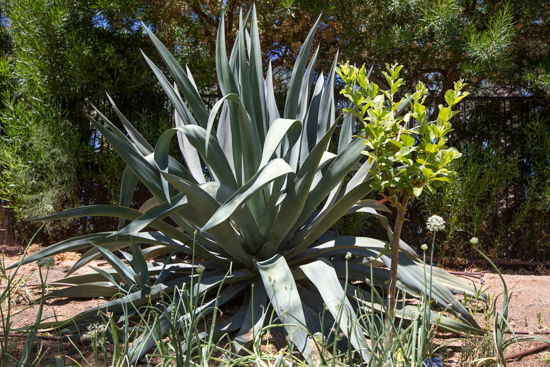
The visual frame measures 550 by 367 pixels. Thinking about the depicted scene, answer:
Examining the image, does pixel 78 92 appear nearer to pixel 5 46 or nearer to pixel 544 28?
pixel 5 46

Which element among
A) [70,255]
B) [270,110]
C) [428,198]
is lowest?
[70,255]

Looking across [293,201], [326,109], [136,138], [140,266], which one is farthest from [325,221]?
[136,138]

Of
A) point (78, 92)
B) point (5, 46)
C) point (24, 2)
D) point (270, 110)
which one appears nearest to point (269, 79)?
point (270, 110)

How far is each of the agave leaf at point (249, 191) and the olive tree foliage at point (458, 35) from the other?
113 inches

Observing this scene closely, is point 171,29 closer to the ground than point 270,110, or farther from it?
farther from it

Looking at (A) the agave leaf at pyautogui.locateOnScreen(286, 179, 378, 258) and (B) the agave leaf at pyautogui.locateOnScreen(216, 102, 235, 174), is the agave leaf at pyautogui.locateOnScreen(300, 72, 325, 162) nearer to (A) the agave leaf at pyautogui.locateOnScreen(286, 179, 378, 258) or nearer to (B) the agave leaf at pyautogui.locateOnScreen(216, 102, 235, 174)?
(B) the agave leaf at pyautogui.locateOnScreen(216, 102, 235, 174)

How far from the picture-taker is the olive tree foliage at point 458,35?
139 inches

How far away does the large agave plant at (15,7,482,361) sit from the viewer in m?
1.69

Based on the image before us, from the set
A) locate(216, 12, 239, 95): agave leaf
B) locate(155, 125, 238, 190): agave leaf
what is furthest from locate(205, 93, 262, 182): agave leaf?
locate(216, 12, 239, 95): agave leaf

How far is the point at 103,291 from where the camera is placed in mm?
2201

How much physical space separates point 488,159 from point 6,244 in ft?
16.3

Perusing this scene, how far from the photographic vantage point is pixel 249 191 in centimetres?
153

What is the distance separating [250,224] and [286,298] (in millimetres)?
481

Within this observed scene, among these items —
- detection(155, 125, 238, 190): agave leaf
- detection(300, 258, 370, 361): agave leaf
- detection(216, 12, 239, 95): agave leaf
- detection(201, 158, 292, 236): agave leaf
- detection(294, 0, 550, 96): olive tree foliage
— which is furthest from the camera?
detection(294, 0, 550, 96): olive tree foliage
